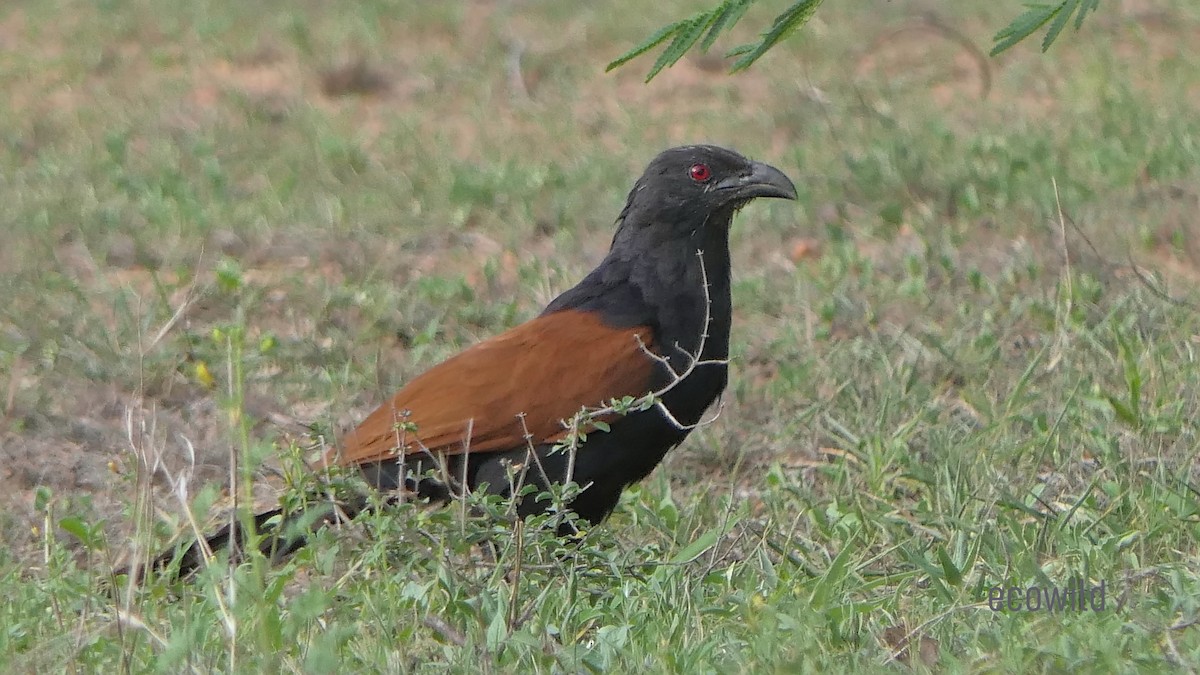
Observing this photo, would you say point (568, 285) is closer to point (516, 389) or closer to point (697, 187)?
point (697, 187)

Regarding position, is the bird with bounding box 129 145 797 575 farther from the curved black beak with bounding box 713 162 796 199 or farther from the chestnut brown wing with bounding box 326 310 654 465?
the curved black beak with bounding box 713 162 796 199

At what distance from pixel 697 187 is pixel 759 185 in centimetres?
17

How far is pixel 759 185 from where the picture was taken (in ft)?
15.0

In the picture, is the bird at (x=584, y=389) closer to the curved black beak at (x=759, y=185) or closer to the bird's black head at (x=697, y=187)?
the bird's black head at (x=697, y=187)

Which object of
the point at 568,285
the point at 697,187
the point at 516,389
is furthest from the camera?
the point at 568,285

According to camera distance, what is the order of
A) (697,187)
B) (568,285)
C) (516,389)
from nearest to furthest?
(516,389) → (697,187) → (568,285)

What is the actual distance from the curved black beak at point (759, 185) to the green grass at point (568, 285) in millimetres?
662

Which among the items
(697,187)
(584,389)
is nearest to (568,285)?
(697,187)

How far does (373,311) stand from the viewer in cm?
576

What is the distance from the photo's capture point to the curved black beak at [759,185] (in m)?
4.56

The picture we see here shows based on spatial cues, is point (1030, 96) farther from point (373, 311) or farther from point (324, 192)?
point (373, 311)

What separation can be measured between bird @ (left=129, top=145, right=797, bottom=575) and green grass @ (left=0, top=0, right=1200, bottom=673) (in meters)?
0.25

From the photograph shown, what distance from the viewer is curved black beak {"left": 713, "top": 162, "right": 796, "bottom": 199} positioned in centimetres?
456

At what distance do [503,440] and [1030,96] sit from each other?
5000 mm
